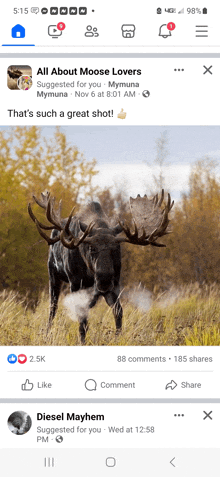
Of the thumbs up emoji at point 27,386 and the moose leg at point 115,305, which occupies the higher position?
the moose leg at point 115,305

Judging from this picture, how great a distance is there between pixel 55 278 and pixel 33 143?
314 centimetres

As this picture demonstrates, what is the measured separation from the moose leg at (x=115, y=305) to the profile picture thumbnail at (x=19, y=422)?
91.8 inches

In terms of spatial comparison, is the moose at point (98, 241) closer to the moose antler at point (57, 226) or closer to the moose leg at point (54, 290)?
the moose antler at point (57, 226)

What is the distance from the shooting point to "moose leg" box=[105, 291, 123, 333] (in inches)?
254
